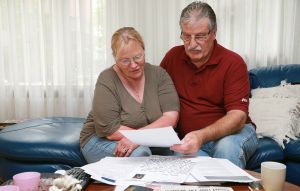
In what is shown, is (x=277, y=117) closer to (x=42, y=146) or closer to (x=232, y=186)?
(x=232, y=186)

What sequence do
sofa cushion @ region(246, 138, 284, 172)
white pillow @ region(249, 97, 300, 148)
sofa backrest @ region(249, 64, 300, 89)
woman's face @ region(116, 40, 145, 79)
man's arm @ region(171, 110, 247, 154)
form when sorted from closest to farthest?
man's arm @ region(171, 110, 247, 154)
woman's face @ region(116, 40, 145, 79)
sofa cushion @ region(246, 138, 284, 172)
white pillow @ region(249, 97, 300, 148)
sofa backrest @ region(249, 64, 300, 89)

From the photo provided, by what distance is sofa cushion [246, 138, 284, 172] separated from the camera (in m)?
1.82

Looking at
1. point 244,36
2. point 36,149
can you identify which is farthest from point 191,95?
point 244,36

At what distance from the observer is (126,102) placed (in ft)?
5.17

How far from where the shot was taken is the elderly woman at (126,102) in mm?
1506

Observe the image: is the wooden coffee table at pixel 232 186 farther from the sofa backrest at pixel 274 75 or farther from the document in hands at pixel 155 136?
the sofa backrest at pixel 274 75

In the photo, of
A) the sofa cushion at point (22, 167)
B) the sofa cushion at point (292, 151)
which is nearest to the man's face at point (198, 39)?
the sofa cushion at point (292, 151)

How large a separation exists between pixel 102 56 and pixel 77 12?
1.40 feet

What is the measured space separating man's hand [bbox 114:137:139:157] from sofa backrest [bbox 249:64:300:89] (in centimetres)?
140

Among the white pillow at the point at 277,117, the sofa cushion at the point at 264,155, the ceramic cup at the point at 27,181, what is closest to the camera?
the ceramic cup at the point at 27,181

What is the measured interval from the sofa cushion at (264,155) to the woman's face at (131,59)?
2.78ft

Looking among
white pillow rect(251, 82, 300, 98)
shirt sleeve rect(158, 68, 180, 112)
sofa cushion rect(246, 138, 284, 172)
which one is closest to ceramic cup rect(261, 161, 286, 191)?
shirt sleeve rect(158, 68, 180, 112)

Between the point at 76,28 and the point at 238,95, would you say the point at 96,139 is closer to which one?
the point at 238,95

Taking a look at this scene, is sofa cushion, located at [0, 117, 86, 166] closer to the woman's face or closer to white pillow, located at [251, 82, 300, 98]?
the woman's face
